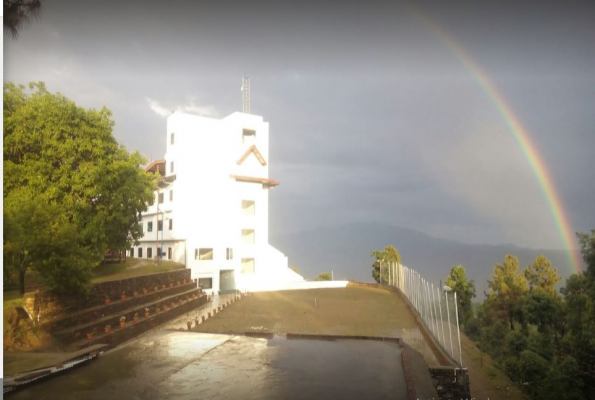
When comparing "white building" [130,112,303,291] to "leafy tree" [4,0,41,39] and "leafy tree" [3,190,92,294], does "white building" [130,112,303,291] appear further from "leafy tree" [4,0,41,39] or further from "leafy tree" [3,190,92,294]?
"leafy tree" [4,0,41,39]

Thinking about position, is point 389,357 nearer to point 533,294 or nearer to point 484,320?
point 533,294

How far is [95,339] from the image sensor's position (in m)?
13.3

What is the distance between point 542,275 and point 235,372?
40.4 m

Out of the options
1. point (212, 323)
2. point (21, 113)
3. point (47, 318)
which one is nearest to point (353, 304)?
point (212, 323)

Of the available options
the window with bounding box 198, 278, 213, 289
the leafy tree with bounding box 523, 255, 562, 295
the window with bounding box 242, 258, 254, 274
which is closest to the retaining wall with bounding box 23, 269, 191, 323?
the window with bounding box 198, 278, 213, 289

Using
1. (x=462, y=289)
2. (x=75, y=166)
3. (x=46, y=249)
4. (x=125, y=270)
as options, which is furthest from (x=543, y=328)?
(x=46, y=249)

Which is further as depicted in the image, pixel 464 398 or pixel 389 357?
pixel 389 357

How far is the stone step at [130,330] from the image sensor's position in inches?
510

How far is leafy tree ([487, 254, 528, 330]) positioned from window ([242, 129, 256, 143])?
2807cm

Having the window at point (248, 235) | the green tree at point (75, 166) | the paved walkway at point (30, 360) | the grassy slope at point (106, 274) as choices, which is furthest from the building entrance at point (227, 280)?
the paved walkway at point (30, 360)

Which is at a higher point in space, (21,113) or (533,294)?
(21,113)

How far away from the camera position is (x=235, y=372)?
9672 millimetres

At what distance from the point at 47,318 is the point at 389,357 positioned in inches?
377

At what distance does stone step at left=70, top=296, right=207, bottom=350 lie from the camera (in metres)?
13.0
